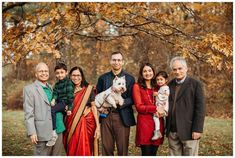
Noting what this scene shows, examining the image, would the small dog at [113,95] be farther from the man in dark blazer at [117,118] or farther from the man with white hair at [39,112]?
the man with white hair at [39,112]

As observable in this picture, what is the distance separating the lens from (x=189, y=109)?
4488 millimetres

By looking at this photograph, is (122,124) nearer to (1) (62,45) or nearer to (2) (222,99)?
(1) (62,45)

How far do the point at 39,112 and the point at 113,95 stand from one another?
0.97 m

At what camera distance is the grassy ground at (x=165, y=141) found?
8391 mm

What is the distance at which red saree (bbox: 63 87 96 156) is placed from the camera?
479cm

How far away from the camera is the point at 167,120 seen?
466cm

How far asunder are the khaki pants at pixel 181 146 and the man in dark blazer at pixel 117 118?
59 cm

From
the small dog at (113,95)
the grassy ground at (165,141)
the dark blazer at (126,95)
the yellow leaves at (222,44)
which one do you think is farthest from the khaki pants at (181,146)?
the grassy ground at (165,141)

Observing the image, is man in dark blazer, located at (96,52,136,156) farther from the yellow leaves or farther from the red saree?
the yellow leaves

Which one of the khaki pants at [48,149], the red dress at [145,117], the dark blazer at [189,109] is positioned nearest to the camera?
the dark blazer at [189,109]

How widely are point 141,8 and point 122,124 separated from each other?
2.48 m

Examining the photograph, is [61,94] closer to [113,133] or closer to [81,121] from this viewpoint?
[81,121]

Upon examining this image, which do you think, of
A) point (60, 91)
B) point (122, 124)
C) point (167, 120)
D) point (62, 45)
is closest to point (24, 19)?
point (62, 45)

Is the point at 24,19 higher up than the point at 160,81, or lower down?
higher up
